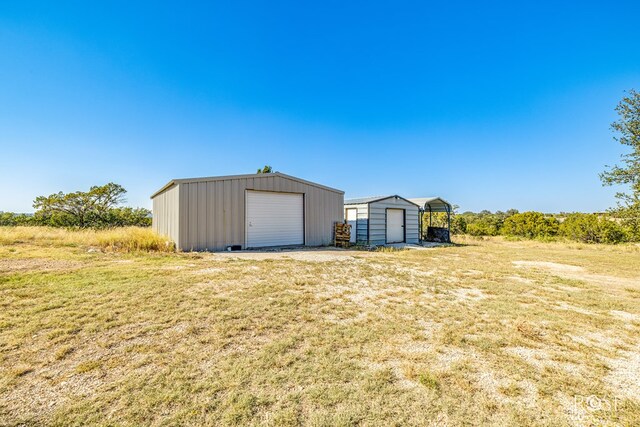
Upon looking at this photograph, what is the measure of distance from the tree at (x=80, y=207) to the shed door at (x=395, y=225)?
67.1 ft

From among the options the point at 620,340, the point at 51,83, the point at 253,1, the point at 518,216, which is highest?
the point at 253,1

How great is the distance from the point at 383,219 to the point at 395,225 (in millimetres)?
1213

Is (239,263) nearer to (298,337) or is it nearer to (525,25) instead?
A: (298,337)

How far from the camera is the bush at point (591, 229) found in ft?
45.8

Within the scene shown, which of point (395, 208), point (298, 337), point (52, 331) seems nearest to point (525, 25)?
point (395, 208)

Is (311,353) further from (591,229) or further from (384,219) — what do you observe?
(591,229)

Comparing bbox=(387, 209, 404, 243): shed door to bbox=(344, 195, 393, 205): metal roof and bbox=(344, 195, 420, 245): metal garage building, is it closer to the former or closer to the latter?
bbox=(344, 195, 420, 245): metal garage building

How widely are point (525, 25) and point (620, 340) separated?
1103 centimetres

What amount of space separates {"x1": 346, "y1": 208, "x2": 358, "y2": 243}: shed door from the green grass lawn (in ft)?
28.2

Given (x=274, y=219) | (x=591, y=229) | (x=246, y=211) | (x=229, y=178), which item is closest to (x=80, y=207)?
(x=229, y=178)

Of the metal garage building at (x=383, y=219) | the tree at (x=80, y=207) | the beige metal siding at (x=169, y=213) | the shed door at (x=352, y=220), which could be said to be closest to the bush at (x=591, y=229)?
the metal garage building at (x=383, y=219)

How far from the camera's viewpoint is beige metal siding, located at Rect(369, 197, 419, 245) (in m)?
13.0

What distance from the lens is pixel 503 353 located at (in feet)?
7.85

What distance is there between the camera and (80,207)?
2103 cm
